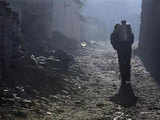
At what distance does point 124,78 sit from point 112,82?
198 centimetres

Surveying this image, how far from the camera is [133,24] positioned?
55.2m

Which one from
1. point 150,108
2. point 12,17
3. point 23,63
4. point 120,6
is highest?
point 120,6

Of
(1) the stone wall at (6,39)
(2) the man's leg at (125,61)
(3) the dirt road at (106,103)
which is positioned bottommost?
(3) the dirt road at (106,103)

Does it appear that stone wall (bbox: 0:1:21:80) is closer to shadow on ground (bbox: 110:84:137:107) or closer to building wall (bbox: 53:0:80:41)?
shadow on ground (bbox: 110:84:137:107)

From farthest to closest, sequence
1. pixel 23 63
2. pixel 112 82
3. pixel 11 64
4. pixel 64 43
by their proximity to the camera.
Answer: pixel 64 43 → pixel 112 82 → pixel 23 63 → pixel 11 64

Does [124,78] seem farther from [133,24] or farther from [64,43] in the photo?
[133,24]

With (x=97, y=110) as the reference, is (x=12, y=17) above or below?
above

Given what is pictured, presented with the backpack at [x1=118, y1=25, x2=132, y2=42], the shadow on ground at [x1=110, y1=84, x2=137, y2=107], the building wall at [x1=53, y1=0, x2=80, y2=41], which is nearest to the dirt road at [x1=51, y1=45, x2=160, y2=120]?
the shadow on ground at [x1=110, y1=84, x2=137, y2=107]

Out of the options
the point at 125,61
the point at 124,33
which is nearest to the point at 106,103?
the point at 125,61

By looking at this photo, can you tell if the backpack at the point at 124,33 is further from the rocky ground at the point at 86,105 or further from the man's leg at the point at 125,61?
the rocky ground at the point at 86,105

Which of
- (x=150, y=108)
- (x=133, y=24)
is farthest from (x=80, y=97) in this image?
(x=133, y=24)

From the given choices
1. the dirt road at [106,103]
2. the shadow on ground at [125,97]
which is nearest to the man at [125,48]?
the shadow on ground at [125,97]

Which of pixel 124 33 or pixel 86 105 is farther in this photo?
pixel 124 33

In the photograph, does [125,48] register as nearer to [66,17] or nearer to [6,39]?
[6,39]
